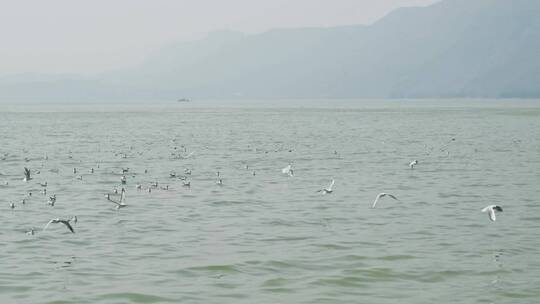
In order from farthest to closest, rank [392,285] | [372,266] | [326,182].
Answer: [326,182] < [372,266] < [392,285]

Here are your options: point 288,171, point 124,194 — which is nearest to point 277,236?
point 124,194

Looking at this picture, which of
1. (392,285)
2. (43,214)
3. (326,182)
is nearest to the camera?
(392,285)

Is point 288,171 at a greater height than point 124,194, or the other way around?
point 288,171

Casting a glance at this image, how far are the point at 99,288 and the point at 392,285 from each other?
6607mm

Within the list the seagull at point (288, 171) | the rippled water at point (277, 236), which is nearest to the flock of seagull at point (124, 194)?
the seagull at point (288, 171)

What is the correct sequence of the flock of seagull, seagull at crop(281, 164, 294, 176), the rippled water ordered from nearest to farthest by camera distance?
the rippled water → the flock of seagull → seagull at crop(281, 164, 294, 176)

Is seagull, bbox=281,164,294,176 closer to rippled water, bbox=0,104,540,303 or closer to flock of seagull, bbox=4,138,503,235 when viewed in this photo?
flock of seagull, bbox=4,138,503,235

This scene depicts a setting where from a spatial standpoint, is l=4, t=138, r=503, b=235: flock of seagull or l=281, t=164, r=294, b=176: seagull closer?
l=4, t=138, r=503, b=235: flock of seagull

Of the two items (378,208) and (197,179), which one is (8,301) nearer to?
(378,208)

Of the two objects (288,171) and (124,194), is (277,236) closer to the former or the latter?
(124,194)

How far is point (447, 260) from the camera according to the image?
2028cm

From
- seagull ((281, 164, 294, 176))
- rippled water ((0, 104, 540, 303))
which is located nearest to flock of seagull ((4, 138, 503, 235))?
seagull ((281, 164, 294, 176))

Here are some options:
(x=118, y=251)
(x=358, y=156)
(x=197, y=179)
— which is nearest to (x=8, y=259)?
(x=118, y=251)

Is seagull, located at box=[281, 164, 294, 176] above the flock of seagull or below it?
above
